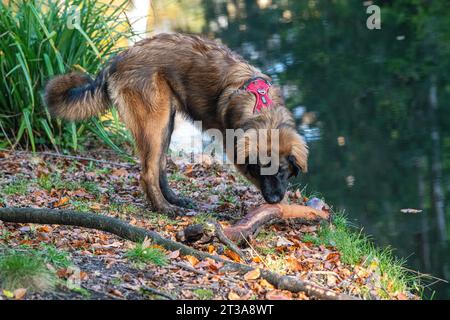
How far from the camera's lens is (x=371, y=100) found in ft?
39.2

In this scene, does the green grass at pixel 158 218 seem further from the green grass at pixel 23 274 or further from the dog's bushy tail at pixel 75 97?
the green grass at pixel 23 274

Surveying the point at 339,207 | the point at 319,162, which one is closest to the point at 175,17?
the point at 319,162

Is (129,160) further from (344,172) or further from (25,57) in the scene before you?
(344,172)

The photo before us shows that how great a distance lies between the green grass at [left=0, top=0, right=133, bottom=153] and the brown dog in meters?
1.42

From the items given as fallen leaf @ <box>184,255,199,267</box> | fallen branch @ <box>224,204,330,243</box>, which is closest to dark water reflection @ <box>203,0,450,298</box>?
fallen branch @ <box>224,204,330,243</box>

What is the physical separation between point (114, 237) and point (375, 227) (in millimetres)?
3132

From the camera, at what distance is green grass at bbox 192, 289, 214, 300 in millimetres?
4820

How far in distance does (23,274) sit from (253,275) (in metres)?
1.55

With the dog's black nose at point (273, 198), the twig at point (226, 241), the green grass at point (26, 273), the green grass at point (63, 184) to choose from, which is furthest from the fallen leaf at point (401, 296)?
the green grass at point (63, 184)

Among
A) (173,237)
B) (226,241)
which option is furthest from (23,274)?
(173,237)

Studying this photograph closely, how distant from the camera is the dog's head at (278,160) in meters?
6.61

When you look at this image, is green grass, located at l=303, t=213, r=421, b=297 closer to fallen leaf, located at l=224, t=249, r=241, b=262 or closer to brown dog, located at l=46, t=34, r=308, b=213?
brown dog, located at l=46, t=34, r=308, b=213

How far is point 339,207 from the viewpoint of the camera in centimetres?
826
